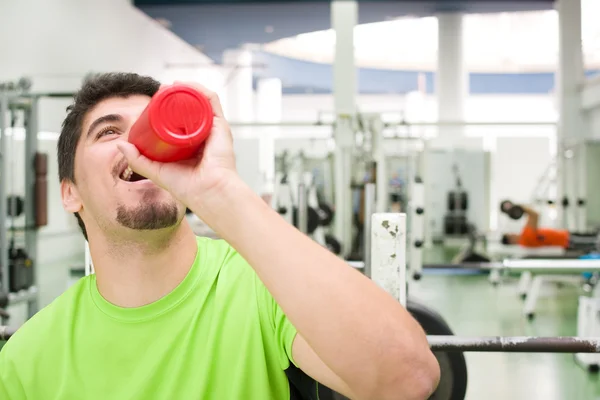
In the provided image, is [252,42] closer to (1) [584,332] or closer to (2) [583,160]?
(2) [583,160]

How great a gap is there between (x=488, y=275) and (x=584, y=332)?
3.23 m

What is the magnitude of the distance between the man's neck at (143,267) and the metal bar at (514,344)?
574 mm

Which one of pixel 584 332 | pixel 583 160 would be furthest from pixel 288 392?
pixel 583 160

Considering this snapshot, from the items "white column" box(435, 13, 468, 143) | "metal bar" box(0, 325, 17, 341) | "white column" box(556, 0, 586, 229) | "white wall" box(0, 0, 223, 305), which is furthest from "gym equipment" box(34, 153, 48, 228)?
"white column" box(435, 13, 468, 143)

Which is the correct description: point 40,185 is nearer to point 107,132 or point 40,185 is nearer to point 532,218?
point 107,132

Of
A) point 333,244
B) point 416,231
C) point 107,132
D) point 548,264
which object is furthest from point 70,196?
point 333,244

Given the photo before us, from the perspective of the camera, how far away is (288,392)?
2.99 ft

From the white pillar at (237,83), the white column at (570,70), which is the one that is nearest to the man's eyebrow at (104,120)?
the white column at (570,70)

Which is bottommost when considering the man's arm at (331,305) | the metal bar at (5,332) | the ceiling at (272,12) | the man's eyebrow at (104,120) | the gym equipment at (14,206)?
the metal bar at (5,332)

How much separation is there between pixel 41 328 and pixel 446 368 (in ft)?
3.59

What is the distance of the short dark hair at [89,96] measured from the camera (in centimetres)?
99

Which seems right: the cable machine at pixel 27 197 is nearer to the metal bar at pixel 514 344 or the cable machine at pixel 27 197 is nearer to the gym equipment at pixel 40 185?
the gym equipment at pixel 40 185

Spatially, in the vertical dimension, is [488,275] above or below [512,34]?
below

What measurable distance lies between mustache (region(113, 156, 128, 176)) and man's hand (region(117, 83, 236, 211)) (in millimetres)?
261
